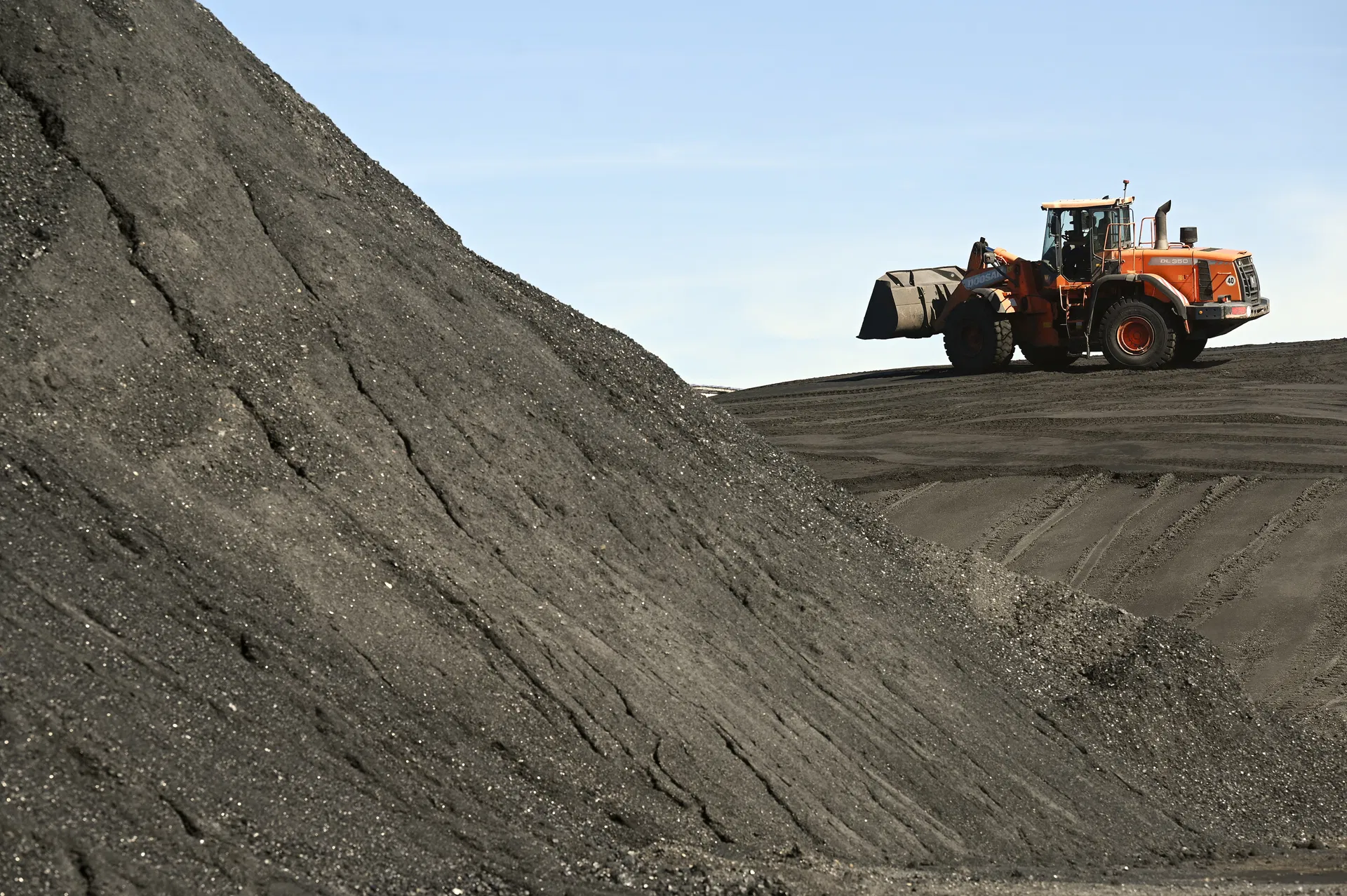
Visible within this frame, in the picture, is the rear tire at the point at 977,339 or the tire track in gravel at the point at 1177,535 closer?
the tire track in gravel at the point at 1177,535

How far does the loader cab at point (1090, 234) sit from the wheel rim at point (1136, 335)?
92 centimetres

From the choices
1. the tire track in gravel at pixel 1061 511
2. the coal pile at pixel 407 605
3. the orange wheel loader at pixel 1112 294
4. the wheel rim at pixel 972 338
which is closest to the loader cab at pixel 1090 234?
the orange wheel loader at pixel 1112 294

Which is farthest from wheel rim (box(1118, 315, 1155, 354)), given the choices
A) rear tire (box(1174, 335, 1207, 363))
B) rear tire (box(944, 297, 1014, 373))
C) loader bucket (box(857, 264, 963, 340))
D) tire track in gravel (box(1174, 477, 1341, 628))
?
tire track in gravel (box(1174, 477, 1341, 628))

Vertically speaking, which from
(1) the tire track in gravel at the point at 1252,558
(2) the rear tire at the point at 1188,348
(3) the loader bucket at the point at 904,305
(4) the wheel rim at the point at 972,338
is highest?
(3) the loader bucket at the point at 904,305

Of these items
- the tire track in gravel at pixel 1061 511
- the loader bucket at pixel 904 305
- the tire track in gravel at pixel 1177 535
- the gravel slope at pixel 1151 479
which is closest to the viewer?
the gravel slope at pixel 1151 479

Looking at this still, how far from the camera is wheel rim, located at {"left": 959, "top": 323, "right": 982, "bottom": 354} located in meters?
25.1

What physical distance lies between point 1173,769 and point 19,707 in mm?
7715

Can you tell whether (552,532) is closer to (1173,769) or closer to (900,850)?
(900,850)

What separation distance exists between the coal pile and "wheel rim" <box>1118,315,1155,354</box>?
43.1ft

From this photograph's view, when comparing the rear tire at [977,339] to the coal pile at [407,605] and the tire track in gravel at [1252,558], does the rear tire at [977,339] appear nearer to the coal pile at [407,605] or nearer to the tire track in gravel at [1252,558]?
the tire track in gravel at [1252,558]

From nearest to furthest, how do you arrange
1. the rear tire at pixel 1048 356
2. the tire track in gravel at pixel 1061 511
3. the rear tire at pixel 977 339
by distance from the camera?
the tire track in gravel at pixel 1061 511 < the rear tire at pixel 977 339 < the rear tire at pixel 1048 356

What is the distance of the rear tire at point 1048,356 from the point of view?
973 inches

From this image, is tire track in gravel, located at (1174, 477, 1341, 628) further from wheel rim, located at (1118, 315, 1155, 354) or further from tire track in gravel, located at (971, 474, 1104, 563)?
wheel rim, located at (1118, 315, 1155, 354)

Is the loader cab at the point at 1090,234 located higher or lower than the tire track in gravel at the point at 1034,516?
higher
